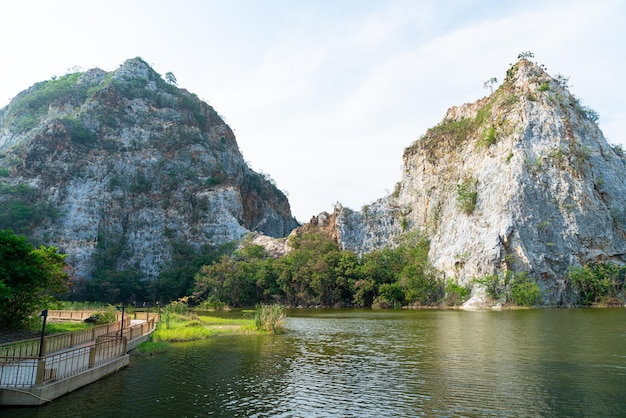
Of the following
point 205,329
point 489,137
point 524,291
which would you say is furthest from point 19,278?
point 489,137

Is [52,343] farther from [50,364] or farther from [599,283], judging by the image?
[599,283]

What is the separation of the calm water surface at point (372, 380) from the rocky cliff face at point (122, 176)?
2955 inches

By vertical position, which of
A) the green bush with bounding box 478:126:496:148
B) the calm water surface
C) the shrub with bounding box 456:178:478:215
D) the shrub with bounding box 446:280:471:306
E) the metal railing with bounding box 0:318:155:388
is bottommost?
the calm water surface

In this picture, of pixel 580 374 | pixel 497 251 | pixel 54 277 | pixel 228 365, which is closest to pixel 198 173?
pixel 497 251

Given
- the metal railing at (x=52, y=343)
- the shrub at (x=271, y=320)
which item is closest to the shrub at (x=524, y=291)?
the shrub at (x=271, y=320)

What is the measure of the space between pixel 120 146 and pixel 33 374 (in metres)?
101

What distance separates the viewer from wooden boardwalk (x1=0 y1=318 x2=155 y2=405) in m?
11.8

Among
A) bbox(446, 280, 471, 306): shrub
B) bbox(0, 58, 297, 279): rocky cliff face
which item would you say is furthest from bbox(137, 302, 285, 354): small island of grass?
bbox(0, 58, 297, 279): rocky cliff face

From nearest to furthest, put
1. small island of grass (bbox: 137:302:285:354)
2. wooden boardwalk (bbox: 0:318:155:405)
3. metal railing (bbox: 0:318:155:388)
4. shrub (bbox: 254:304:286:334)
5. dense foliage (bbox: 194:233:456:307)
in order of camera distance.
Answer: wooden boardwalk (bbox: 0:318:155:405)
metal railing (bbox: 0:318:155:388)
small island of grass (bbox: 137:302:285:354)
shrub (bbox: 254:304:286:334)
dense foliage (bbox: 194:233:456:307)

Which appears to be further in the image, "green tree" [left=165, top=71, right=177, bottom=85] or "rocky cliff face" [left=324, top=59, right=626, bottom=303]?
"green tree" [left=165, top=71, right=177, bottom=85]

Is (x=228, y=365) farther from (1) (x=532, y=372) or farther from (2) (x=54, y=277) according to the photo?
(2) (x=54, y=277)

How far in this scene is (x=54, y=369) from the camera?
1305 centimetres

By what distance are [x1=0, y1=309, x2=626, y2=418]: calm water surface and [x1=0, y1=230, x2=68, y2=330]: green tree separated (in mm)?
7425

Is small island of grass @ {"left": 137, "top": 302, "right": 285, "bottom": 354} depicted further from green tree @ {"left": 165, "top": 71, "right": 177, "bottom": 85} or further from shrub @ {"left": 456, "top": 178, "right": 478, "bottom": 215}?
green tree @ {"left": 165, "top": 71, "right": 177, "bottom": 85}
